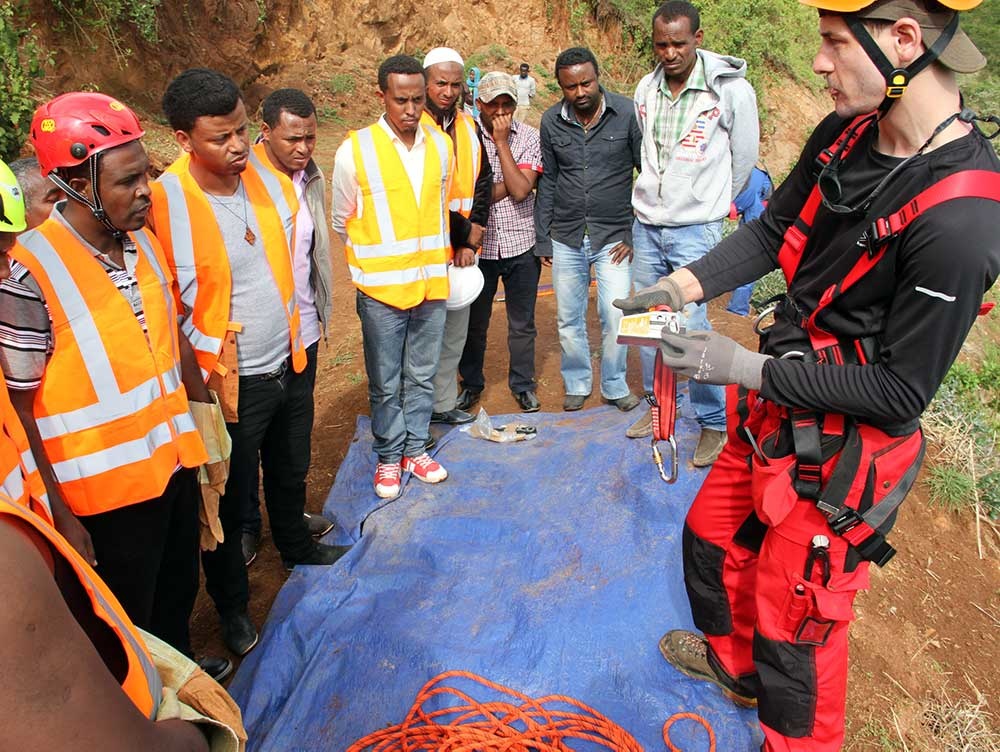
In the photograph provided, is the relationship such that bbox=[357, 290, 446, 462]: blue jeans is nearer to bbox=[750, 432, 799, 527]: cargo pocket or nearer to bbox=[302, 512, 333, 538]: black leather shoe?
bbox=[302, 512, 333, 538]: black leather shoe

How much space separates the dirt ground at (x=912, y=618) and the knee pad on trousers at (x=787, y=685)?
70cm

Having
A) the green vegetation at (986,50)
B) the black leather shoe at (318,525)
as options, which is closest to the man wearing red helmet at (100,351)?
the black leather shoe at (318,525)

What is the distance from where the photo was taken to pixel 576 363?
4.54m

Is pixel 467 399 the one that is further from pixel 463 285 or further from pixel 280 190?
pixel 280 190

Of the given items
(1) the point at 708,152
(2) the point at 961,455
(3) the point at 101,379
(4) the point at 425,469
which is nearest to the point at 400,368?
(4) the point at 425,469

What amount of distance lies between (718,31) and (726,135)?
525 inches

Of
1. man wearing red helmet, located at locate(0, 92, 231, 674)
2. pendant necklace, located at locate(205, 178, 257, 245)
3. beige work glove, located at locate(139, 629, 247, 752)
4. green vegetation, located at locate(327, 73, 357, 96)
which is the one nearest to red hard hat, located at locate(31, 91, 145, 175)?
man wearing red helmet, located at locate(0, 92, 231, 674)

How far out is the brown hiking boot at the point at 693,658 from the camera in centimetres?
248

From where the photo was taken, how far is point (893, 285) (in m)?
1.71

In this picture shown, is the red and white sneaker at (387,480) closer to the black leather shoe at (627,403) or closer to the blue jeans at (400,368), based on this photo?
the blue jeans at (400,368)

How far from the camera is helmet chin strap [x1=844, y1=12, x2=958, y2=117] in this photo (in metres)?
1.62

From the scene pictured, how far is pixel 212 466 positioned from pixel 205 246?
761 millimetres

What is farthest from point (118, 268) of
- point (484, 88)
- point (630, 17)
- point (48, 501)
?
point (630, 17)

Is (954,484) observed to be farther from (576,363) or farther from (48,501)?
(48,501)
